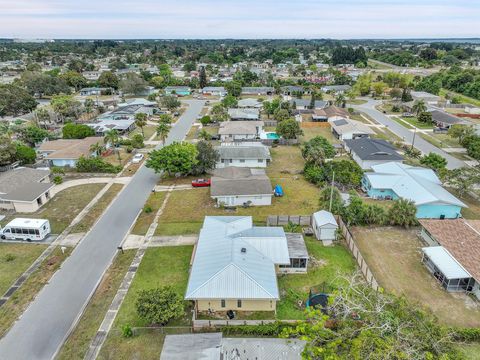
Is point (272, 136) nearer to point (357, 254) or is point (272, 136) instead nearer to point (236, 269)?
point (357, 254)

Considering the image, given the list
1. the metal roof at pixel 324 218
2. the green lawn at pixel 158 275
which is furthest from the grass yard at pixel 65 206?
the metal roof at pixel 324 218

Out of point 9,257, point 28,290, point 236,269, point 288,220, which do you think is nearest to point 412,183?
point 288,220

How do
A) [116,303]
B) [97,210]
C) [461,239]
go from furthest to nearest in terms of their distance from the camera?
[97,210], [461,239], [116,303]

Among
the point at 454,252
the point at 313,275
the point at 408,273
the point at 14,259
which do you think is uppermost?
the point at 454,252

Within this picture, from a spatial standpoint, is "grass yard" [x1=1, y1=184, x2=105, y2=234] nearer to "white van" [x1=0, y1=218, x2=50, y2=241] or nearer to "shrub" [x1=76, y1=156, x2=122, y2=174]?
"white van" [x1=0, y1=218, x2=50, y2=241]

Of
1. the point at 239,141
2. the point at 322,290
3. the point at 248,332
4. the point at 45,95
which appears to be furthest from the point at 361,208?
the point at 45,95

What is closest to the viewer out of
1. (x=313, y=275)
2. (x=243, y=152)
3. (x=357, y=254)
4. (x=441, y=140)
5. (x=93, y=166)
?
(x=313, y=275)

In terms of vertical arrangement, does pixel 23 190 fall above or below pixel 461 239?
above
